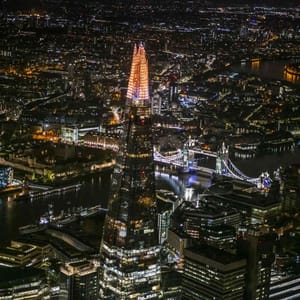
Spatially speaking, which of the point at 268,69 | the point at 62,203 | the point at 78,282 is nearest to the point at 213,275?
the point at 78,282

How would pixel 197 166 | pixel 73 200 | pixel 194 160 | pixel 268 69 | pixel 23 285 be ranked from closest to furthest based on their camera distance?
pixel 23 285
pixel 73 200
pixel 197 166
pixel 194 160
pixel 268 69

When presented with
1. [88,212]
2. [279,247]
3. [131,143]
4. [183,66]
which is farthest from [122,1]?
[131,143]

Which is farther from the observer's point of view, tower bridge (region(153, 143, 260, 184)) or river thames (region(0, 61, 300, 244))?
tower bridge (region(153, 143, 260, 184))

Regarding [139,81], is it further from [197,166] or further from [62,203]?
[197,166]

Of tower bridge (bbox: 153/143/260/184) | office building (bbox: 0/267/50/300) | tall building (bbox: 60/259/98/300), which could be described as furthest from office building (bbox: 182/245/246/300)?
tower bridge (bbox: 153/143/260/184)

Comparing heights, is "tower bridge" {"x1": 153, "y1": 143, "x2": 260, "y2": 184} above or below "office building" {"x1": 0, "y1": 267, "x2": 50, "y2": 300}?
below

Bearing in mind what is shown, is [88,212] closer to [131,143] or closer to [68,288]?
[68,288]

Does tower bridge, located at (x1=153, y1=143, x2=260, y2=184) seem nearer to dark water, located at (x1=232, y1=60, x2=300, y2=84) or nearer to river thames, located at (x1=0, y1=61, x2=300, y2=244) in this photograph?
river thames, located at (x1=0, y1=61, x2=300, y2=244)
